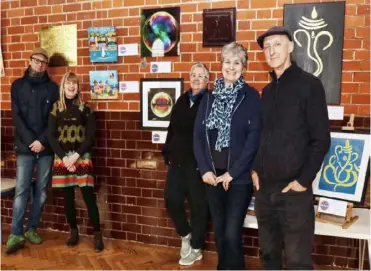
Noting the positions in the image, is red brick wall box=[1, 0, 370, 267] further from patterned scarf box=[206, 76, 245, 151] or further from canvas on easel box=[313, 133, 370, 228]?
patterned scarf box=[206, 76, 245, 151]

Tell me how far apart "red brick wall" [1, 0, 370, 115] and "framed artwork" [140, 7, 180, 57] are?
0.05 meters

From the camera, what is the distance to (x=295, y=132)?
215 cm

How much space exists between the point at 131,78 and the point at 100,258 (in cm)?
153

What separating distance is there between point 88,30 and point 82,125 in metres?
0.90

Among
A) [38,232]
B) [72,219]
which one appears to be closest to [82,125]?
[72,219]

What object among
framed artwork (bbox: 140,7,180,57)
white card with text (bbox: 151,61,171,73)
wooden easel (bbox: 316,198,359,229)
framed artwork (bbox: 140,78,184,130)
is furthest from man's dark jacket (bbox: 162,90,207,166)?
wooden easel (bbox: 316,198,359,229)

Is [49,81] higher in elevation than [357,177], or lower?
higher

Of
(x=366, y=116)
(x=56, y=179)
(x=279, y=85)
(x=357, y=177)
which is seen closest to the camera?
(x=279, y=85)

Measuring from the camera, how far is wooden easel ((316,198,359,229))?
263cm

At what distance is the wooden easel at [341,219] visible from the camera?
2633 millimetres

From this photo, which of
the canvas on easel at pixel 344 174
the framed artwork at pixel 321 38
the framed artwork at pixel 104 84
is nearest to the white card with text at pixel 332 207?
the canvas on easel at pixel 344 174

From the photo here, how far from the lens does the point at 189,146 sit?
2.98 meters

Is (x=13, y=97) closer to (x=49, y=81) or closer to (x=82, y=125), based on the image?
(x=49, y=81)

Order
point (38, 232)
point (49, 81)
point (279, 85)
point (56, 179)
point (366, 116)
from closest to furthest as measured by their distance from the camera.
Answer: point (279, 85) → point (366, 116) → point (56, 179) → point (49, 81) → point (38, 232)
